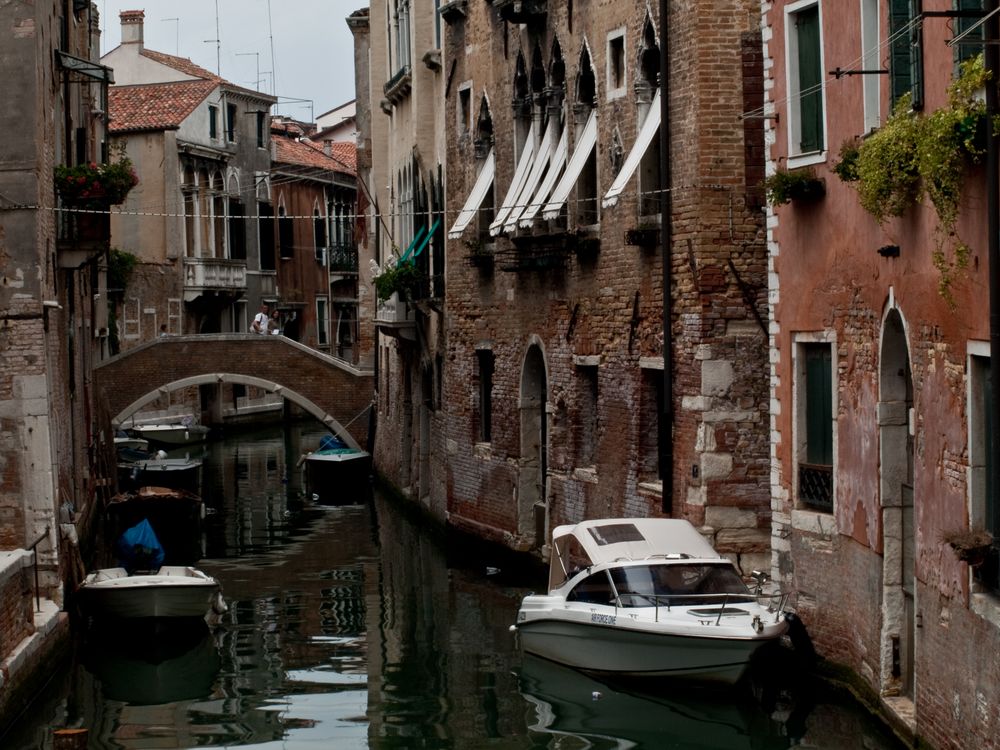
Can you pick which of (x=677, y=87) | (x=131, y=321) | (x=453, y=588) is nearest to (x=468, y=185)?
(x=453, y=588)

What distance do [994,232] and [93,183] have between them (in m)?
10.1

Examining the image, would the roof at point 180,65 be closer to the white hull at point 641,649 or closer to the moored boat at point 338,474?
the moored boat at point 338,474

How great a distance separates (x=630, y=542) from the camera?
44.2 ft

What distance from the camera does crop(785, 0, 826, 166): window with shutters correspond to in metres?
12.4

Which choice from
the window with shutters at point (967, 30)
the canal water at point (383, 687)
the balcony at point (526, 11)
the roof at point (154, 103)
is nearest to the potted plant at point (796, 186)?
the window with shutters at point (967, 30)

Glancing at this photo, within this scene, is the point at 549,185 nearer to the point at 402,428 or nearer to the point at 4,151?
the point at 4,151

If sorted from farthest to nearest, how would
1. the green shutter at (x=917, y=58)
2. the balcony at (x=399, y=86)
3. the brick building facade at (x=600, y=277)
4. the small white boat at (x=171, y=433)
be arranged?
the small white boat at (x=171, y=433) → the balcony at (x=399, y=86) → the brick building facade at (x=600, y=277) → the green shutter at (x=917, y=58)

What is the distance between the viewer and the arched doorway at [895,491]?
11.1 m

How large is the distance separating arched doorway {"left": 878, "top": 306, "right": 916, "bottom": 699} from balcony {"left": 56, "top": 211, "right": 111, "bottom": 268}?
8560 millimetres

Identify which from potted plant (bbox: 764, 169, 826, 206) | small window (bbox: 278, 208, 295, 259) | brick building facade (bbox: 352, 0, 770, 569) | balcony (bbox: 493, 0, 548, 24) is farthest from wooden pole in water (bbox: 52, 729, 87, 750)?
small window (bbox: 278, 208, 295, 259)

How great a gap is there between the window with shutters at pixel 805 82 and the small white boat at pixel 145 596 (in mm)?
6626

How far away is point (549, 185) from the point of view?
17906mm

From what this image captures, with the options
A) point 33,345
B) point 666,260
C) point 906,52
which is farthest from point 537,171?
point 906,52

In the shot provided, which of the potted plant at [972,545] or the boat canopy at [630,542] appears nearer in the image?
the potted plant at [972,545]
